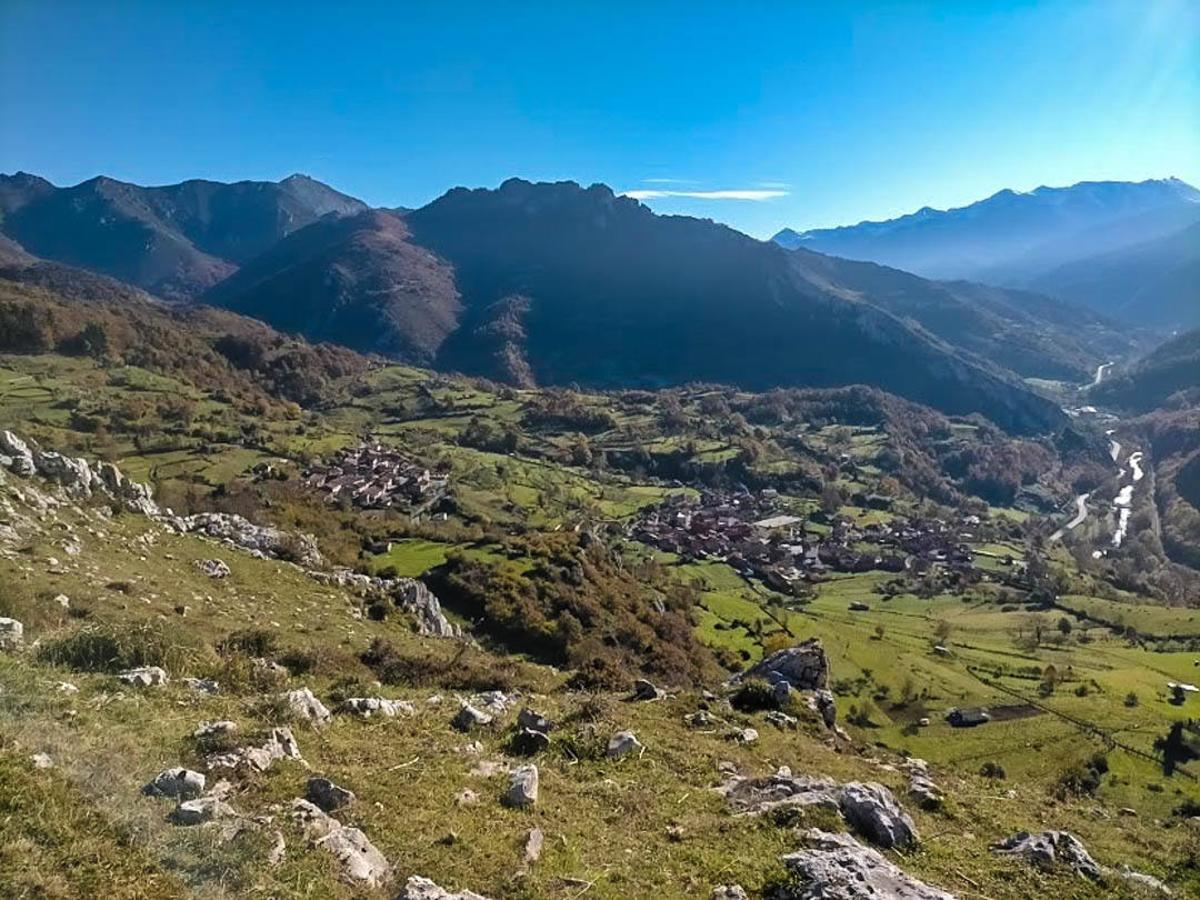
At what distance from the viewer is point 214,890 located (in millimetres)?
6887

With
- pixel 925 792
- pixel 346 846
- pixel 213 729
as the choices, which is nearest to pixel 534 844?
pixel 346 846

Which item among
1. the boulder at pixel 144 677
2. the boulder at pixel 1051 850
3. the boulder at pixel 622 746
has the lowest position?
the boulder at pixel 1051 850

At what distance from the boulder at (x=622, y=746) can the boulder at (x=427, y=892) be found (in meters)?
5.23

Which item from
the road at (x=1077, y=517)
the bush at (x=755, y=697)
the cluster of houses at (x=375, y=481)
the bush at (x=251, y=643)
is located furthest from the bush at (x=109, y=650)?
the road at (x=1077, y=517)

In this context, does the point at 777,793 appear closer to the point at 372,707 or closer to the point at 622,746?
the point at 622,746

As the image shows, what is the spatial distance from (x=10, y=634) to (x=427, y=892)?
10.6 metres

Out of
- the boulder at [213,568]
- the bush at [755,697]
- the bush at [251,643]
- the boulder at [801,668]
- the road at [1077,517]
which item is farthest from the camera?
the road at [1077,517]

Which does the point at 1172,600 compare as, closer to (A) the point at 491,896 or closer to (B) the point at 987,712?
(B) the point at 987,712

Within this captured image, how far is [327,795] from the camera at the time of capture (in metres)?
9.62

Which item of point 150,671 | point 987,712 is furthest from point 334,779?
point 987,712

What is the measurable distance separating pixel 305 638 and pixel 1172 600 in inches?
5172

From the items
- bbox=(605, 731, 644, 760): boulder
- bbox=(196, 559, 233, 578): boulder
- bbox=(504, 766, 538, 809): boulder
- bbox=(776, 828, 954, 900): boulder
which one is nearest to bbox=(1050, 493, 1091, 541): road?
bbox=(196, 559, 233, 578): boulder

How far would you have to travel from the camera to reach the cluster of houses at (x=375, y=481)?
75562mm

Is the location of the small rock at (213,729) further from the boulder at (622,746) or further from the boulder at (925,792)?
the boulder at (925,792)
